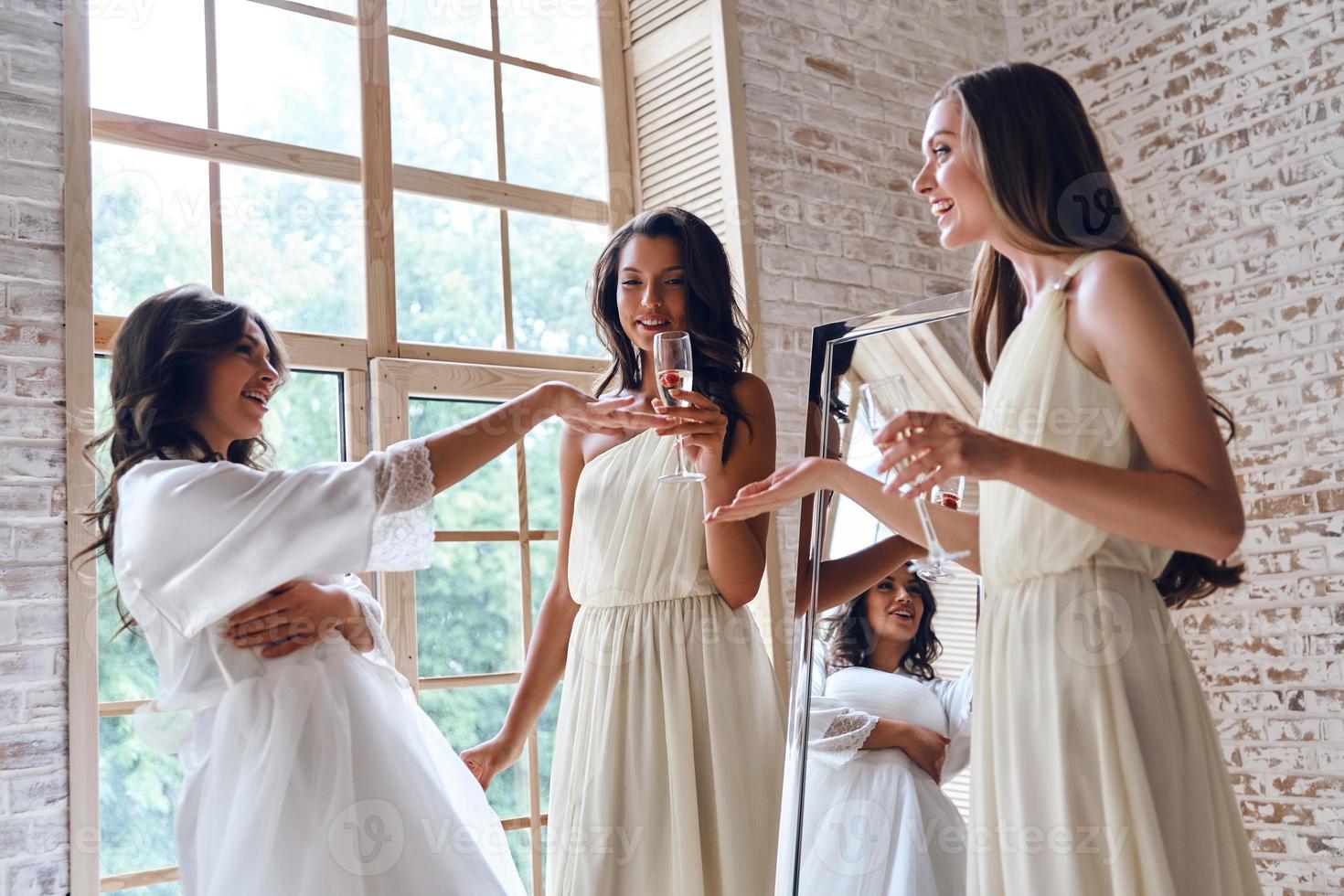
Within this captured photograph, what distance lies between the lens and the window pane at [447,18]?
3564 millimetres

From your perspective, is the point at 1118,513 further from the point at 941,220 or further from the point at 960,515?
the point at 941,220

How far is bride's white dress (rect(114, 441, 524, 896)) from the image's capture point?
1.60 meters

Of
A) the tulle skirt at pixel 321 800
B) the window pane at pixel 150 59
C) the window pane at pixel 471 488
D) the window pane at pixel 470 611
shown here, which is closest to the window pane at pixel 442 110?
the window pane at pixel 150 59

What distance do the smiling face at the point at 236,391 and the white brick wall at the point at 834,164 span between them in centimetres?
196

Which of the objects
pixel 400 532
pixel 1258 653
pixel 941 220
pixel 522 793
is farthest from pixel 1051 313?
pixel 1258 653

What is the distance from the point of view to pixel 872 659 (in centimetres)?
192

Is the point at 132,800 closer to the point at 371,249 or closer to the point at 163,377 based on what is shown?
the point at 163,377

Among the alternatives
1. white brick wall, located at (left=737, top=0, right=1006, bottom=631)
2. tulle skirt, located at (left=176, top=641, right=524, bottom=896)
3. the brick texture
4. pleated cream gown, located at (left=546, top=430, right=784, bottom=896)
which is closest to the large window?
white brick wall, located at (left=737, top=0, right=1006, bottom=631)

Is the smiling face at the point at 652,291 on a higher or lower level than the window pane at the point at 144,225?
lower

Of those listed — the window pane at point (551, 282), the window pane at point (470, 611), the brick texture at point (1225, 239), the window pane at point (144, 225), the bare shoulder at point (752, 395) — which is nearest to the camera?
the bare shoulder at point (752, 395)

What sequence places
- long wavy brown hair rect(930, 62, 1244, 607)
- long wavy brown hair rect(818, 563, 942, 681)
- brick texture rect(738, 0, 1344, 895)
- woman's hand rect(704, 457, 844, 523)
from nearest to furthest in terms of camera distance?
long wavy brown hair rect(930, 62, 1244, 607) < woman's hand rect(704, 457, 844, 523) < long wavy brown hair rect(818, 563, 942, 681) < brick texture rect(738, 0, 1344, 895)

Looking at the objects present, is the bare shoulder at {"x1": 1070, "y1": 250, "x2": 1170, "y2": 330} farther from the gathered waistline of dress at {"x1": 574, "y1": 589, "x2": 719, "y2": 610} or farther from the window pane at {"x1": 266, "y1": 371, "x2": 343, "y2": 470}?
the window pane at {"x1": 266, "y1": 371, "x2": 343, "y2": 470}

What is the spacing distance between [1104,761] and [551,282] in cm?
271

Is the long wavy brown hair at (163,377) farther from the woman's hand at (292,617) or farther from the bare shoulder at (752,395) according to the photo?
the bare shoulder at (752,395)
